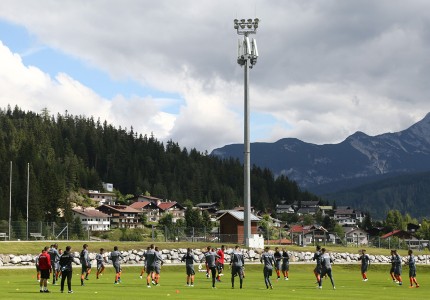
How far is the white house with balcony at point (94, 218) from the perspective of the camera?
176 metres

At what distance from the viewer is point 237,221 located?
3201 inches

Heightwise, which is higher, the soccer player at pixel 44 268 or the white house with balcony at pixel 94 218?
the white house with balcony at pixel 94 218

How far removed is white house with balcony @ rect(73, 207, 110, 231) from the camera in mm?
175875

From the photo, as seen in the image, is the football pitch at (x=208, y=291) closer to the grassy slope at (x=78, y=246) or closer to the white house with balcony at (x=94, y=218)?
the grassy slope at (x=78, y=246)

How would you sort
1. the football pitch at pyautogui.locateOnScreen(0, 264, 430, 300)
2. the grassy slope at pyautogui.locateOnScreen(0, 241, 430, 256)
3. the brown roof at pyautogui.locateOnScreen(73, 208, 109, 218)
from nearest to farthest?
the football pitch at pyautogui.locateOnScreen(0, 264, 430, 300), the grassy slope at pyautogui.locateOnScreen(0, 241, 430, 256), the brown roof at pyautogui.locateOnScreen(73, 208, 109, 218)

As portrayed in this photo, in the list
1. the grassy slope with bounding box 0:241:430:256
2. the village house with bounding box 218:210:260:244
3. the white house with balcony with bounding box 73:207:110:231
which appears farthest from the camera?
the white house with balcony with bounding box 73:207:110:231

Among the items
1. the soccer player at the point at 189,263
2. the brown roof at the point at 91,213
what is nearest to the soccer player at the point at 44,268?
the soccer player at the point at 189,263

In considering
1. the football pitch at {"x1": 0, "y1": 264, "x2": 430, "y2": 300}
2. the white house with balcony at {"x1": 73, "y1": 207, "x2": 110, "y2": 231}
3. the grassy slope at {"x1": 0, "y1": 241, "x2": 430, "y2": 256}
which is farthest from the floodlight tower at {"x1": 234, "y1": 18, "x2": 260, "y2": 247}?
the white house with balcony at {"x1": 73, "y1": 207, "x2": 110, "y2": 231}

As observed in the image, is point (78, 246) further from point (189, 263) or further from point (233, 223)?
point (189, 263)

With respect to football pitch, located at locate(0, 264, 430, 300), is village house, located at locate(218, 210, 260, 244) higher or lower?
higher

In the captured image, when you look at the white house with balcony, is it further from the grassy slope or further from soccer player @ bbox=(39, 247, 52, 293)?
soccer player @ bbox=(39, 247, 52, 293)

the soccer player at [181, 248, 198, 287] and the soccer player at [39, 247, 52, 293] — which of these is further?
the soccer player at [181, 248, 198, 287]

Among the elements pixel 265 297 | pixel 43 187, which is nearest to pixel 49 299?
pixel 265 297

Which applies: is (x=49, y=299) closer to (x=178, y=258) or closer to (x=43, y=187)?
(x=178, y=258)
